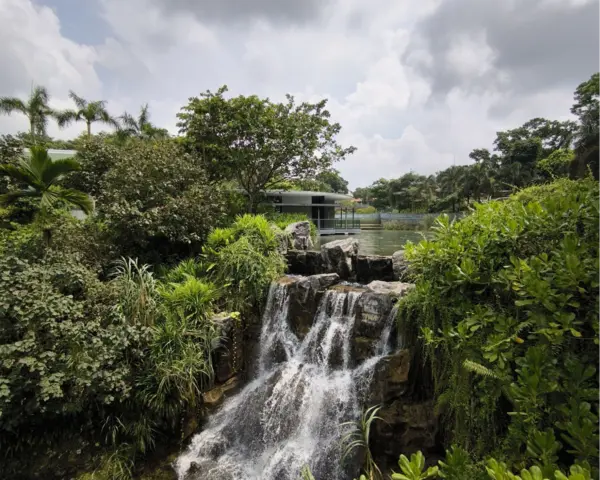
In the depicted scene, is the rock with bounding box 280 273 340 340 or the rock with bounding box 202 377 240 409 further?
the rock with bounding box 280 273 340 340

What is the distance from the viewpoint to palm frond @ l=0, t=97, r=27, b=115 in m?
19.7

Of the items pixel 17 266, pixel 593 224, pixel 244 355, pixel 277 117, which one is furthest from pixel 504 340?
pixel 277 117

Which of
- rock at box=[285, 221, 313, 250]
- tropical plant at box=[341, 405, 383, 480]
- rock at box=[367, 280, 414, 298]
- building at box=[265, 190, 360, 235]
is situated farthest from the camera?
building at box=[265, 190, 360, 235]

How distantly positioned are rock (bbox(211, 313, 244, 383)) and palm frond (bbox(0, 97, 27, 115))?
2284cm

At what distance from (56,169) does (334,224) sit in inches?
896

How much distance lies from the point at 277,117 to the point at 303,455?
13.3 m

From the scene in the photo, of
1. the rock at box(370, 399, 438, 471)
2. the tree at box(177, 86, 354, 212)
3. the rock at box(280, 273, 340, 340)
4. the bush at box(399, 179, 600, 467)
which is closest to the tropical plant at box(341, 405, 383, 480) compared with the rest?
the rock at box(370, 399, 438, 471)

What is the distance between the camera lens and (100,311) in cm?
557

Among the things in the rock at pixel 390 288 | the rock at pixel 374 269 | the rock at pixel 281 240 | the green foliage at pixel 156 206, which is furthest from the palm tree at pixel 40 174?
Result: the rock at pixel 374 269

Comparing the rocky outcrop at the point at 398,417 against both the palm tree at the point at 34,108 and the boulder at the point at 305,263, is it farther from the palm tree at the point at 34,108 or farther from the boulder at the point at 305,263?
the palm tree at the point at 34,108

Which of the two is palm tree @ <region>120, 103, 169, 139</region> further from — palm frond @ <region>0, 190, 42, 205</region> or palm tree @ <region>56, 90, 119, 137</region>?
palm frond @ <region>0, 190, 42, 205</region>

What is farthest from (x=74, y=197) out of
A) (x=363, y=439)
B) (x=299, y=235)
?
(x=299, y=235)

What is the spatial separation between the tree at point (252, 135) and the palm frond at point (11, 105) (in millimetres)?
12790

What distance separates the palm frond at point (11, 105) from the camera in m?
19.7
